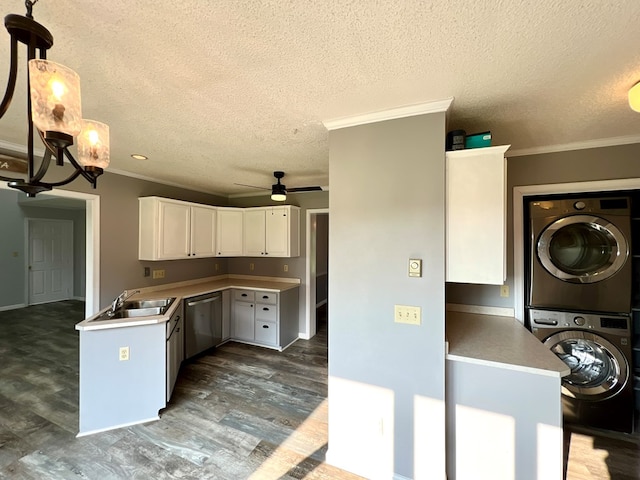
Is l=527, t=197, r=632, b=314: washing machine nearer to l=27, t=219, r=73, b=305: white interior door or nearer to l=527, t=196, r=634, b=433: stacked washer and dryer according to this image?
l=527, t=196, r=634, b=433: stacked washer and dryer

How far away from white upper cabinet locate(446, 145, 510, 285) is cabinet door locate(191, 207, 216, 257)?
138 inches

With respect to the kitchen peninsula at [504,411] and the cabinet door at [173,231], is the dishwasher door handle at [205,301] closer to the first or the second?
the cabinet door at [173,231]

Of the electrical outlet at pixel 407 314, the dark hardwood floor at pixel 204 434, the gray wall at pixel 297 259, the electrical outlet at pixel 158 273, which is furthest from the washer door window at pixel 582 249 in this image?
the electrical outlet at pixel 158 273

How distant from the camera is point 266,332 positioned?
390 cm

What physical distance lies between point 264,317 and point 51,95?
3.48 metres

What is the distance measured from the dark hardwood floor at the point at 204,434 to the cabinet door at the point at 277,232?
162cm

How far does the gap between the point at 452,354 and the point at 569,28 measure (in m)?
1.66

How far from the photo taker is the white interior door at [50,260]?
6199 mm

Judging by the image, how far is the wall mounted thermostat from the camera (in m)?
1.63

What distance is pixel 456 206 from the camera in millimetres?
1634

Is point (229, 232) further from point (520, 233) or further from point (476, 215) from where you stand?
point (520, 233)

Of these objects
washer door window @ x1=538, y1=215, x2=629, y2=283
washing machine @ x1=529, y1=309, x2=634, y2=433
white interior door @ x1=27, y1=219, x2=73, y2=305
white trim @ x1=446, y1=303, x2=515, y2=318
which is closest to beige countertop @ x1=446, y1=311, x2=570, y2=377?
white trim @ x1=446, y1=303, x2=515, y2=318

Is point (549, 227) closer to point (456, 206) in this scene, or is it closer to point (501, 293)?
point (501, 293)

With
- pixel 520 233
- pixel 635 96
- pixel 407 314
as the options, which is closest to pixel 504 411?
pixel 407 314
